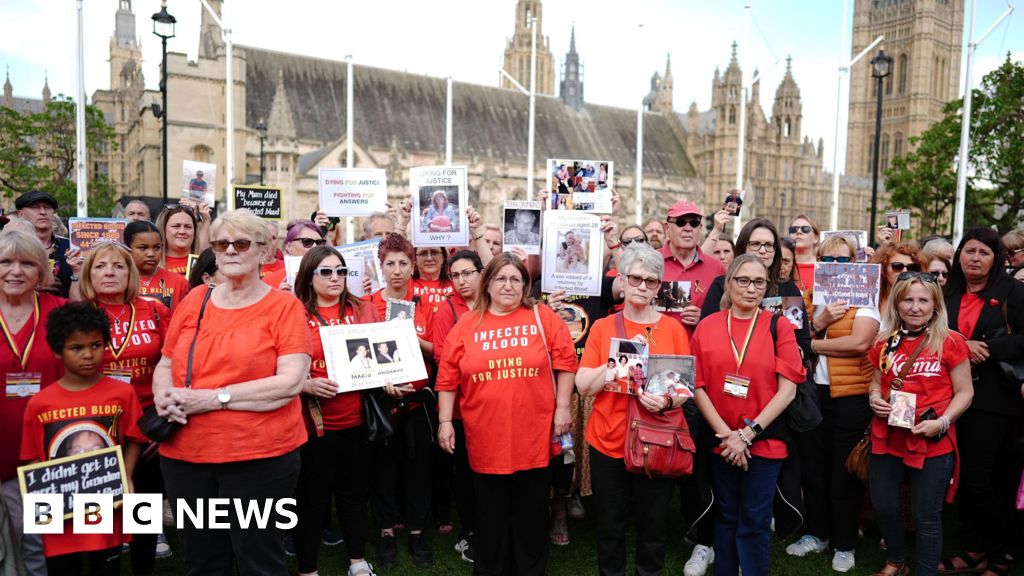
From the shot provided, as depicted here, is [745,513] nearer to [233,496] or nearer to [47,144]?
[233,496]

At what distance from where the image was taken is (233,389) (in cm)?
327

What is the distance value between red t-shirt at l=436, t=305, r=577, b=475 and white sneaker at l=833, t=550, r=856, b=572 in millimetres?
2638

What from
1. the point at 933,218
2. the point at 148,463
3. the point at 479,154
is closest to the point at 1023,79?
the point at 933,218

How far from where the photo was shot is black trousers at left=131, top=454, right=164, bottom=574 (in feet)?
14.4

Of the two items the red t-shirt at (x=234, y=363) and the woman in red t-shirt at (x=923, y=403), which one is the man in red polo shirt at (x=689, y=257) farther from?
the red t-shirt at (x=234, y=363)

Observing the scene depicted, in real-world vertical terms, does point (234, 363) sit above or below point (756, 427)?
A: above

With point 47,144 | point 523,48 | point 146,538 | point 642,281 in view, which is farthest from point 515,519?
point 523,48

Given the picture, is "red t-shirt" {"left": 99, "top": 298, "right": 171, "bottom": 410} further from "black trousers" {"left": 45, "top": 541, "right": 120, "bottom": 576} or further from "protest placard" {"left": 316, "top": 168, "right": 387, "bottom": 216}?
"protest placard" {"left": 316, "top": 168, "right": 387, "bottom": 216}

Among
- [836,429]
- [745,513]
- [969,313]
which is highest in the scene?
[969,313]

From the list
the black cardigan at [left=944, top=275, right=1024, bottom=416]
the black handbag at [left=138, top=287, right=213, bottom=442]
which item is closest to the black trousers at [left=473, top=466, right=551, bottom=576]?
the black handbag at [left=138, top=287, right=213, bottom=442]

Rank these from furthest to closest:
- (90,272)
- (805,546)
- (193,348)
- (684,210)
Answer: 1. (684,210)
2. (805,546)
3. (90,272)
4. (193,348)

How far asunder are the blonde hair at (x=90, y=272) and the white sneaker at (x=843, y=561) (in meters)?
5.45

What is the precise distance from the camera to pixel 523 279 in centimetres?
431

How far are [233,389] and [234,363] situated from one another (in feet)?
0.45
